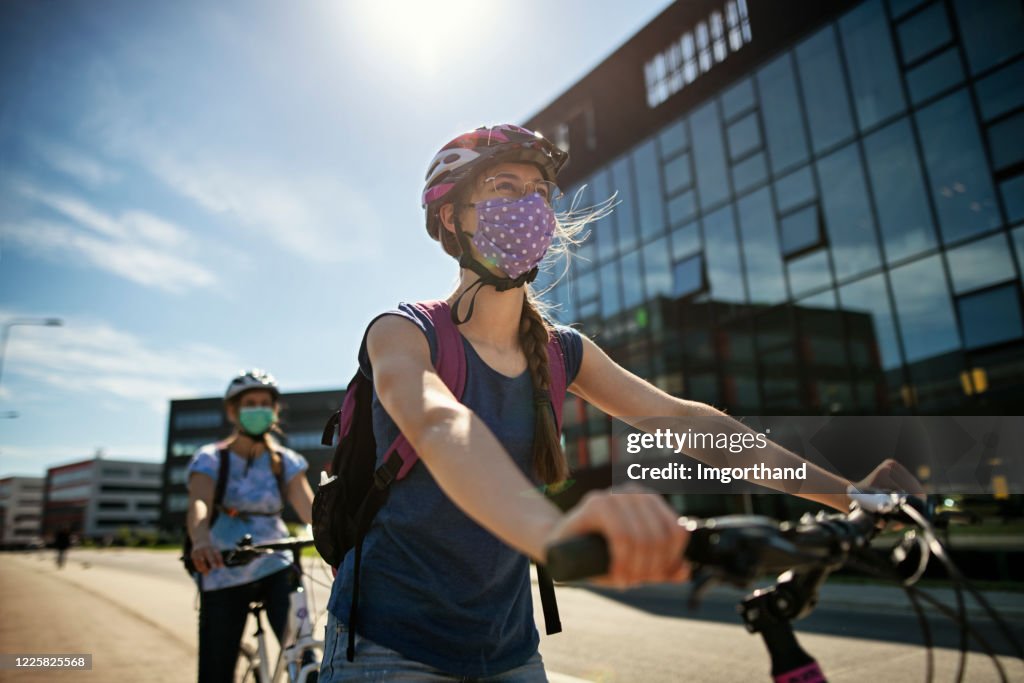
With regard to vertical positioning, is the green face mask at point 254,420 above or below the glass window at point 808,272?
below

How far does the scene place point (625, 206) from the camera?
2273 centimetres

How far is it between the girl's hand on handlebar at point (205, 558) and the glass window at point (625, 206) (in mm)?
19812

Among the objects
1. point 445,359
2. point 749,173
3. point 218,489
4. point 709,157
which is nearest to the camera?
point 445,359

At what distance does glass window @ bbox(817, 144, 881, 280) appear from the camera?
15516 mm

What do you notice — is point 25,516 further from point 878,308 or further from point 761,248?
point 878,308

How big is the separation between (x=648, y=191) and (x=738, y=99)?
3.95 metres

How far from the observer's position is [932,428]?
13688 mm

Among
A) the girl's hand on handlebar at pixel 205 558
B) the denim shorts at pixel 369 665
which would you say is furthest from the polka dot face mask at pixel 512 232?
the girl's hand on handlebar at pixel 205 558

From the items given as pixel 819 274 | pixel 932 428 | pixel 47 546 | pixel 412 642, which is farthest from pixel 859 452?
pixel 47 546

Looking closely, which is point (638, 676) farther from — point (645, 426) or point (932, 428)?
point (932, 428)

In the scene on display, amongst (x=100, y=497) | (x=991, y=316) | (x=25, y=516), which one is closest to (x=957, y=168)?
(x=991, y=316)

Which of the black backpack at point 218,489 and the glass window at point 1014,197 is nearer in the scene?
the black backpack at point 218,489

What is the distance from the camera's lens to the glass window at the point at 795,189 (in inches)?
663

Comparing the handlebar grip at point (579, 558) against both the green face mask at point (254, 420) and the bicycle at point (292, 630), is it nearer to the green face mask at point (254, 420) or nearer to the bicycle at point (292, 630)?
the bicycle at point (292, 630)
